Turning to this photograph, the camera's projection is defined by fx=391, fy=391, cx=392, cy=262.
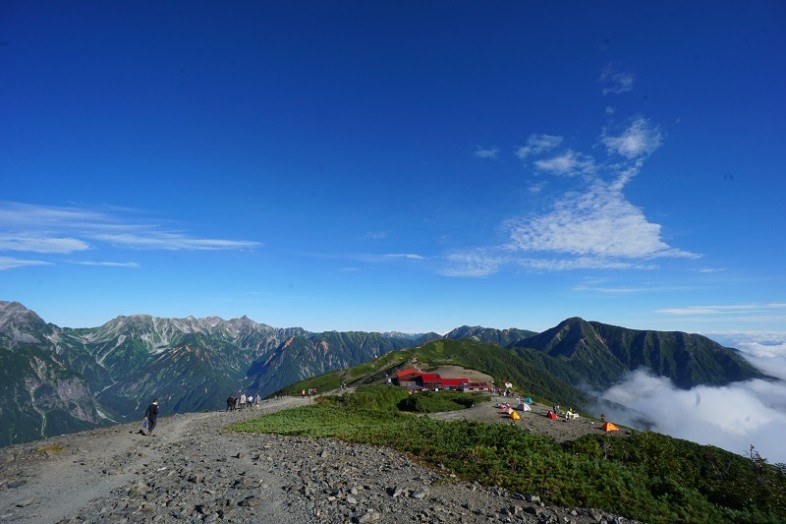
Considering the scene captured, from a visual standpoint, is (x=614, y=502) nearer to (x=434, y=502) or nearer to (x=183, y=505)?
(x=434, y=502)

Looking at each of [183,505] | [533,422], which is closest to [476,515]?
[183,505]

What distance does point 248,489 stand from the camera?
1558 cm

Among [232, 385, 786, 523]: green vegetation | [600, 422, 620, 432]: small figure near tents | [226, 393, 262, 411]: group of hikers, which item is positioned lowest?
[226, 393, 262, 411]: group of hikers

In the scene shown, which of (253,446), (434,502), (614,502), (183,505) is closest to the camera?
(183,505)

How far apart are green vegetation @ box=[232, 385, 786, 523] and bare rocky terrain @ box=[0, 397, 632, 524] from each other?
154 cm

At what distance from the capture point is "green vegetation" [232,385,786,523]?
16.6 meters

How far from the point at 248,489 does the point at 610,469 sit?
18.3 metres

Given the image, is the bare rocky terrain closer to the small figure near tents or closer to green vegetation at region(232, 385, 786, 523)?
green vegetation at region(232, 385, 786, 523)

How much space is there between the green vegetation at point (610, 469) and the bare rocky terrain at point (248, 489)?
1543mm

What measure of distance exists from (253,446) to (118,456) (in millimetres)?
7451

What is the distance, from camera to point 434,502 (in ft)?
48.8

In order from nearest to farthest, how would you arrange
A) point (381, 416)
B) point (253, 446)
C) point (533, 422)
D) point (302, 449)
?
point (302, 449), point (253, 446), point (533, 422), point (381, 416)

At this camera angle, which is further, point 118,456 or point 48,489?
point 118,456

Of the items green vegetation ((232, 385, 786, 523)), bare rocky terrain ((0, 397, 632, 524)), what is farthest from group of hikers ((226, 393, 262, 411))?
bare rocky terrain ((0, 397, 632, 524))
